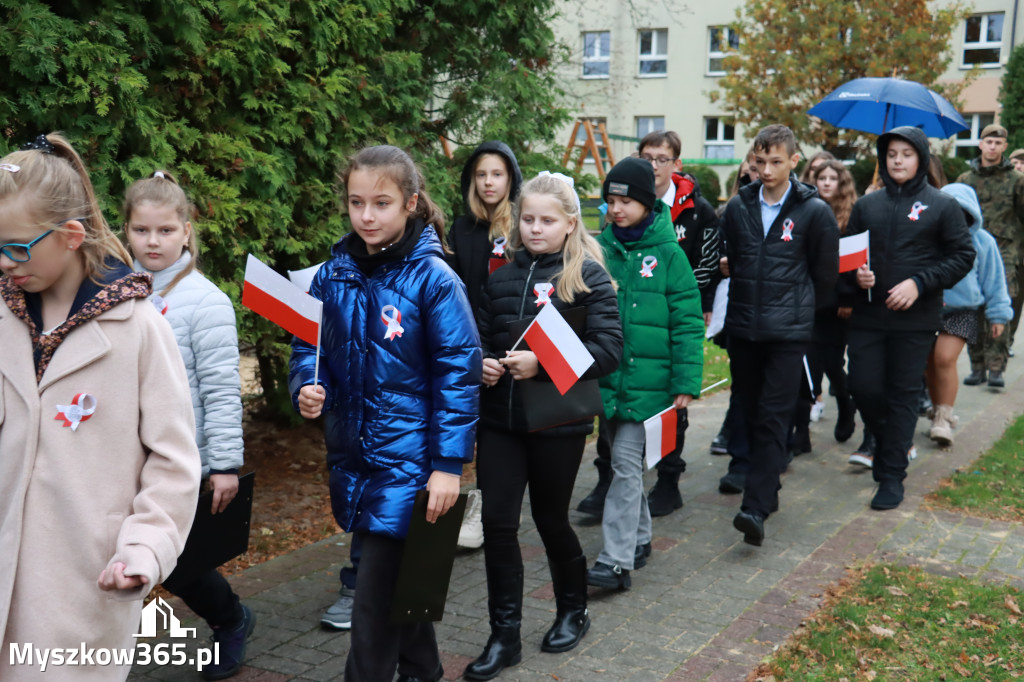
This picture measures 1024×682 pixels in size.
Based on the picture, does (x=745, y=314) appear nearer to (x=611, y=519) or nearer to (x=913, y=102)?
(x=611, y=519)

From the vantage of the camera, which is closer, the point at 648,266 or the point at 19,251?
the point at 19,251

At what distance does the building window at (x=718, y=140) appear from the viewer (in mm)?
41250

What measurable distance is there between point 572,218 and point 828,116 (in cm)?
641

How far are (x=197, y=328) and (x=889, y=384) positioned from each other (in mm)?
4739

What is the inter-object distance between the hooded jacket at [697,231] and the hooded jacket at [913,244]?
94cm

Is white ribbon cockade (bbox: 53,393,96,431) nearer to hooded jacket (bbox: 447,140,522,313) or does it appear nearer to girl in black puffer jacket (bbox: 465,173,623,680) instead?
girl in black puffer jacket (bbox: 465,173,623,680)

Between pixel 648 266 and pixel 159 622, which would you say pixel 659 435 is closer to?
pixel 648 266

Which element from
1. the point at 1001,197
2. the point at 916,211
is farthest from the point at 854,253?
the point at 1001,197

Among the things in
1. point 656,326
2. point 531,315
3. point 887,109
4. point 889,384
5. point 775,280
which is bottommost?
point 889,384

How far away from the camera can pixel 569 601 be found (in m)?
4.54

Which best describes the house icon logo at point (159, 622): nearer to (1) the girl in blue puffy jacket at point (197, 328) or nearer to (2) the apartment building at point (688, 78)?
(1) the girl in blue puffy jacket at point (197, 328)

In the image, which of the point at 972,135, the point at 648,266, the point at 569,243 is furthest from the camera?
the point at 972,135

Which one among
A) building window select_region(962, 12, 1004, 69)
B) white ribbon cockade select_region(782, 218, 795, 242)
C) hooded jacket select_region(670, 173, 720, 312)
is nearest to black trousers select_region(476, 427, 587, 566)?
white ribbon cockade select_region(782, 218, 795, 242)

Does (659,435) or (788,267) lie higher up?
(788,267)
